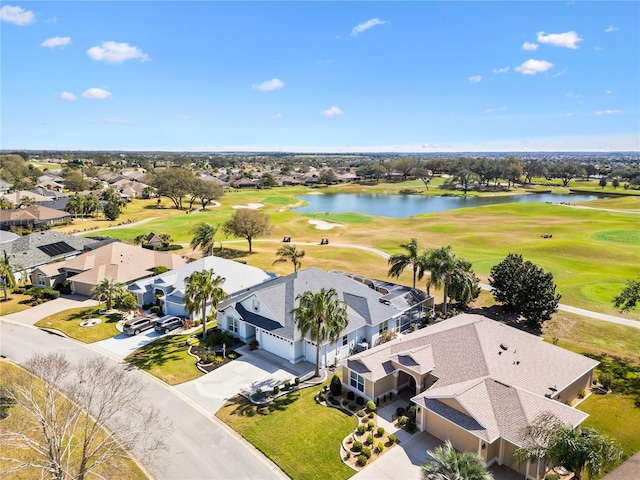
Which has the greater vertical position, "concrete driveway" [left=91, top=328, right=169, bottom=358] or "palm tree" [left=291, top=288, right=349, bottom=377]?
"palm tree" [left=291, top=288, right=349, bottom=377]

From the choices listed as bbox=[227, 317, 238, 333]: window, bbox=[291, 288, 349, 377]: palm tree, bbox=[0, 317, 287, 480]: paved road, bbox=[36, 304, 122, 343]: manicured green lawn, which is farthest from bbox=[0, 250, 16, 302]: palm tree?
bbox=[291, 288, 349, 377]: palm tree

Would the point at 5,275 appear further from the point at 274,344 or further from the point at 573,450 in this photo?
the point at 573,450

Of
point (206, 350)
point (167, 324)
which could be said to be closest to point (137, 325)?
point (167, 324)

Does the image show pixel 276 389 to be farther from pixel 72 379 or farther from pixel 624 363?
pixel 624 363

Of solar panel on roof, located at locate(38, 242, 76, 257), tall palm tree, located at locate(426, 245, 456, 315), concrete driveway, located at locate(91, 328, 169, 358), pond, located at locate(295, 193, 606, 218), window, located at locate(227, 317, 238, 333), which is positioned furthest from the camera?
pond, located at locate(295, 193, 606, 218)

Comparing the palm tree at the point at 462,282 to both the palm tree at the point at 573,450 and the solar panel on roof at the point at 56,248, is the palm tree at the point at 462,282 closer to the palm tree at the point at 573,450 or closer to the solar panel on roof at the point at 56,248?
the palm tree at the point at 573,450

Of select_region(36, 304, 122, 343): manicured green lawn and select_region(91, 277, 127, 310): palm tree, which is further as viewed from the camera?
select_region(91, 277, 127, 310): palm tree

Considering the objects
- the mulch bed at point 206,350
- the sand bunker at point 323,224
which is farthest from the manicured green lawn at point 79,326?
the sand bunker at point 323,224

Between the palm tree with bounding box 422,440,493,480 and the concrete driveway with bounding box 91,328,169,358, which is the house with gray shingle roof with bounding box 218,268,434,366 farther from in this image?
the palm tree with bounding box 422,440,493,480
